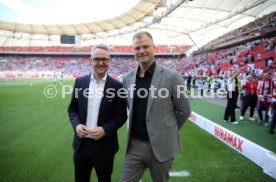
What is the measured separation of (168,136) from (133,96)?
57 centimetres

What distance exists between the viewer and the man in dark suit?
249 cm

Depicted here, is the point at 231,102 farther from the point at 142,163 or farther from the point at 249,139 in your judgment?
the point at 142,163

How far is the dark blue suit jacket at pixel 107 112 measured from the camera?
250 cm

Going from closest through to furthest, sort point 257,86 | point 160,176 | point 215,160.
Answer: point 160,176, point 215,160, point 257,86

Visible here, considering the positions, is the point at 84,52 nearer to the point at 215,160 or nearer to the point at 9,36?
the point at 9,36

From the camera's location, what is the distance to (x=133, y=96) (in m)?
2.35

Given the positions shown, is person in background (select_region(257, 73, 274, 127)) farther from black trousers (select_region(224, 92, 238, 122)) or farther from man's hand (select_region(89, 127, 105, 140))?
man's hand (select_region(89, 127, 105, 140))

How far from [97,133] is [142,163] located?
597 mm

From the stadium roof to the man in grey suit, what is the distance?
27.1 metres

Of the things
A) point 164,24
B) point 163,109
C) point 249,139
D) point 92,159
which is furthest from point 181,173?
point 164,24

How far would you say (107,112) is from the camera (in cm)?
253

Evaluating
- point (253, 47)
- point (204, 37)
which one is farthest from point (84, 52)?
point (253, 47)

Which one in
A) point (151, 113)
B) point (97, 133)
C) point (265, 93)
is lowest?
point (97, 133)

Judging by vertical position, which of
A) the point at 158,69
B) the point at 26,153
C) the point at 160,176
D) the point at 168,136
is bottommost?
the point at 26,153
